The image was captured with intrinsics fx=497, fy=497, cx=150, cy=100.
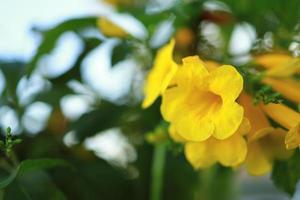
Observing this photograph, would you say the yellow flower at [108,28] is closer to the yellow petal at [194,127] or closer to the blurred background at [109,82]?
the blurred background at [109,82]

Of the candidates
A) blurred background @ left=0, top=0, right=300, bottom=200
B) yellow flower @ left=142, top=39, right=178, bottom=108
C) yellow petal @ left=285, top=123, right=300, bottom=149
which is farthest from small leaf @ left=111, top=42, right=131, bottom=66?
yellow petal @ left=285, top=123, right=300, bottom=149

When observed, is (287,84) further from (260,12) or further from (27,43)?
(27,43)

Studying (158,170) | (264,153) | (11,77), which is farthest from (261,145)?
(11,77)

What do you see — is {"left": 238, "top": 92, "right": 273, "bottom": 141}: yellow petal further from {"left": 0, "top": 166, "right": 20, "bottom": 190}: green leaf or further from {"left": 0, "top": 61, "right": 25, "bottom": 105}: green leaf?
{"left": 0, "top": 61, "right": 25, "bottom": 105}: green leaf

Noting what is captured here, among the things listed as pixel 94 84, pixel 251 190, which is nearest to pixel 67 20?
pixel 94 84

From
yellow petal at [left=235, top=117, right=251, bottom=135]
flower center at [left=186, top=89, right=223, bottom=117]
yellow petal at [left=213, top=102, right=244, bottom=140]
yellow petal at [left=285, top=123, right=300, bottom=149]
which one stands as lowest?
yellow petal at [left=285, top=123, right=300, bottom=149]

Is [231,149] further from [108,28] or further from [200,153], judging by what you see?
[108,28]
